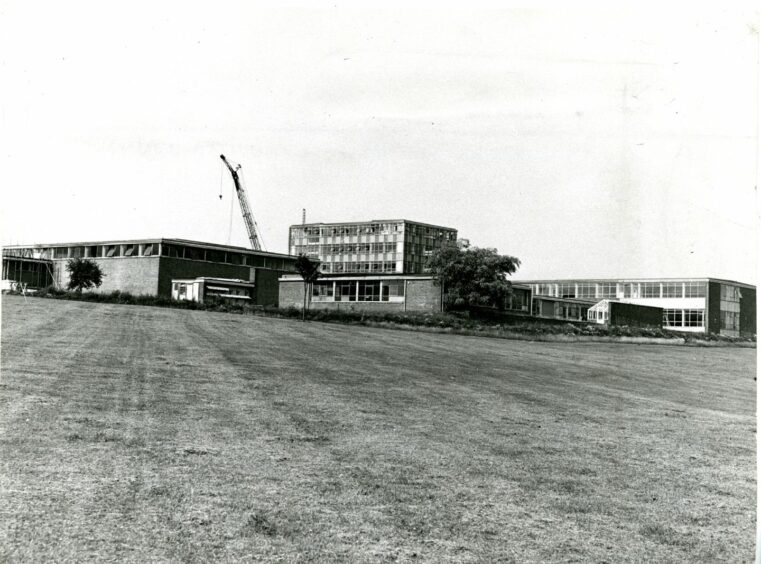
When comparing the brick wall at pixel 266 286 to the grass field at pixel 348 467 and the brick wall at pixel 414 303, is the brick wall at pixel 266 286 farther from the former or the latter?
the grass field at pixel 348 467

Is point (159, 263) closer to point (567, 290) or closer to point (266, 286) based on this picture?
point (266, 286)

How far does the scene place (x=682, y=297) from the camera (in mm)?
76188

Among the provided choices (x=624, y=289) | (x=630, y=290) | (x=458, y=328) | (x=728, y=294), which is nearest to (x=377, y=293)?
(x=458, y=328)

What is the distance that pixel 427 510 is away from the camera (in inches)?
263

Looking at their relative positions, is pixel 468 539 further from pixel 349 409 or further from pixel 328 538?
pixel 349 409

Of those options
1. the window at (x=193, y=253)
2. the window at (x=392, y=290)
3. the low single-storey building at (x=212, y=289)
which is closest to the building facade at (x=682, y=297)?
the window at (x=392, y=290)

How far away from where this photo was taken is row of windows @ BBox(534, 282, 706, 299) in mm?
74787

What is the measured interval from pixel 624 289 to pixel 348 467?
8481cm

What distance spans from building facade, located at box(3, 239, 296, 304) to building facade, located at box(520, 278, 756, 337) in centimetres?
2997

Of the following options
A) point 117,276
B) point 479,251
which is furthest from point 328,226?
point 479,251

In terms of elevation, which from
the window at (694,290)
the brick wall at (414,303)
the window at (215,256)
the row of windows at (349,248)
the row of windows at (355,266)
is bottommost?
the brick wall at (414,303)

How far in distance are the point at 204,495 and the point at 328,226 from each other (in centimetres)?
11444

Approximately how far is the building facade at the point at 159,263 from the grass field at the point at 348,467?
57993mm

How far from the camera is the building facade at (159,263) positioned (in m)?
73.8
